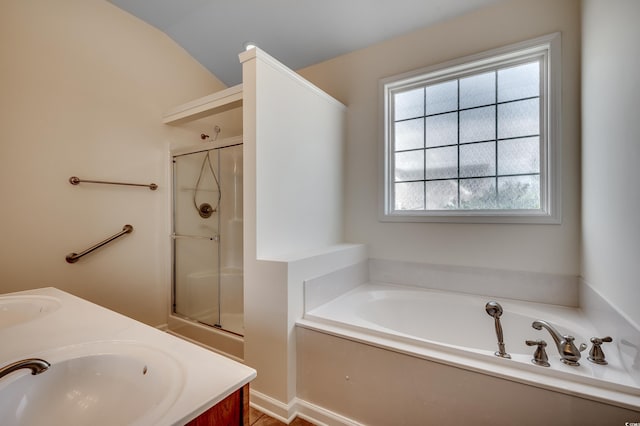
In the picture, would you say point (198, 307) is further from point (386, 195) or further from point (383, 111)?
point (383, 111)

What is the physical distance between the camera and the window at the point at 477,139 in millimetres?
1996

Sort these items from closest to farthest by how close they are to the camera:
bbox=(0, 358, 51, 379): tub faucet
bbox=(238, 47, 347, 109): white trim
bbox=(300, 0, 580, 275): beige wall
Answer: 1. bbox=(0, 358, 51, 379): tub faucet
2. bbox=(238, 47, 347, 109): white trim
3. bbox=(300, 0, 580, 275): beige wall

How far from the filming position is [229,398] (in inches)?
29.1

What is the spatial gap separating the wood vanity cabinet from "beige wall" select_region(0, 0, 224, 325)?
205 centimetres

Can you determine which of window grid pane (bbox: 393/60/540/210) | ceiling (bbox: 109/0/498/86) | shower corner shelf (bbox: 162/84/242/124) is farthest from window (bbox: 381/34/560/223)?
shower corner shelf (bbox: 162/84/242/124)

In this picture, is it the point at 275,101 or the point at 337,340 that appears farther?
the point at 275,101

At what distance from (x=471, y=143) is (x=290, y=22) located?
1725 mm

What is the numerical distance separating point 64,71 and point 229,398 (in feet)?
8.33

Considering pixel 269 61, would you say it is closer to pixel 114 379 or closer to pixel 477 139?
pixel 477 139

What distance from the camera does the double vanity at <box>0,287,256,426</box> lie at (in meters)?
0.69

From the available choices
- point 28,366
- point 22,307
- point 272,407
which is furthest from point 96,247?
point 28,366

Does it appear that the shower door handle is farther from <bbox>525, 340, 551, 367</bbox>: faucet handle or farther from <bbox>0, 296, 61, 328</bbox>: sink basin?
<bbox>525, 340, 551, 367</bbox>: faucet handle

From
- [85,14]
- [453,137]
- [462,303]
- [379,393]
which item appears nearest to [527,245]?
[462,303]

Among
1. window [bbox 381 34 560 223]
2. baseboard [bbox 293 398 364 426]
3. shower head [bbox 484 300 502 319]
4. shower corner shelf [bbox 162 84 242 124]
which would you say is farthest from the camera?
shower corner shelf [bbox 162 84 242 124]
